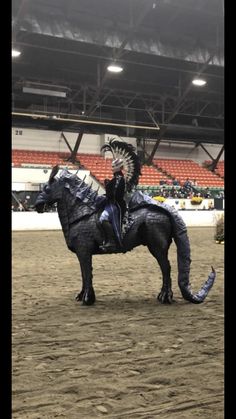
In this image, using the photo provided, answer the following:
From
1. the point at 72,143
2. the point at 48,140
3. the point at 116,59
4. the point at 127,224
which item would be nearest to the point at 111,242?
the point at 127,224

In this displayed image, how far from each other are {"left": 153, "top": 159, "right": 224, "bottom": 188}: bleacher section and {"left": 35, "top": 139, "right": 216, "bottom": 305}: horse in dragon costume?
19243 mm

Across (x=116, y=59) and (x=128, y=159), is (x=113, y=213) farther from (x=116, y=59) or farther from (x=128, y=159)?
(x=116, y=59)

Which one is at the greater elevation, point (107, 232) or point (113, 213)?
point (113, 213)

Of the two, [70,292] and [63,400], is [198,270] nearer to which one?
[70,292]

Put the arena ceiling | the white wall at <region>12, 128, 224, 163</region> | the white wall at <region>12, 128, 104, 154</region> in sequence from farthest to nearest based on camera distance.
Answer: the white wall at <region>12, 128, 224, 163</region>
the white wall at <region>12, 128, 104, 154</region>
the arena ceiling

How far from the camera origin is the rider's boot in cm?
453

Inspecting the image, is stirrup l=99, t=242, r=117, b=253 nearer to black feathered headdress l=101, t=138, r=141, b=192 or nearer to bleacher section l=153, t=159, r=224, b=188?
black feathered headdress l=101, t=138, r=141, b=192

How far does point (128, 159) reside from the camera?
483 centimetres

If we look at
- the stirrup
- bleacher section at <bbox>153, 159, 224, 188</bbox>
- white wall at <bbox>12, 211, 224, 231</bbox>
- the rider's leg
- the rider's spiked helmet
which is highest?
bleacher section at <bbox>153, 159, 224, 188</bbox>

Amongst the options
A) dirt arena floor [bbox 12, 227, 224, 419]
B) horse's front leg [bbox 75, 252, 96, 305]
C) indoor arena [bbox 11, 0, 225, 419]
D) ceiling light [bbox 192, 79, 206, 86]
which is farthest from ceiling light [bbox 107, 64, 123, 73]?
horse's front leg [bbox 75, 252, 96, 305]

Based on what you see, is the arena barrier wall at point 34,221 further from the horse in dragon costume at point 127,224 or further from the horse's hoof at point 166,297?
the horse's hoof at point 166,297

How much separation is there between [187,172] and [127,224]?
2186cm
